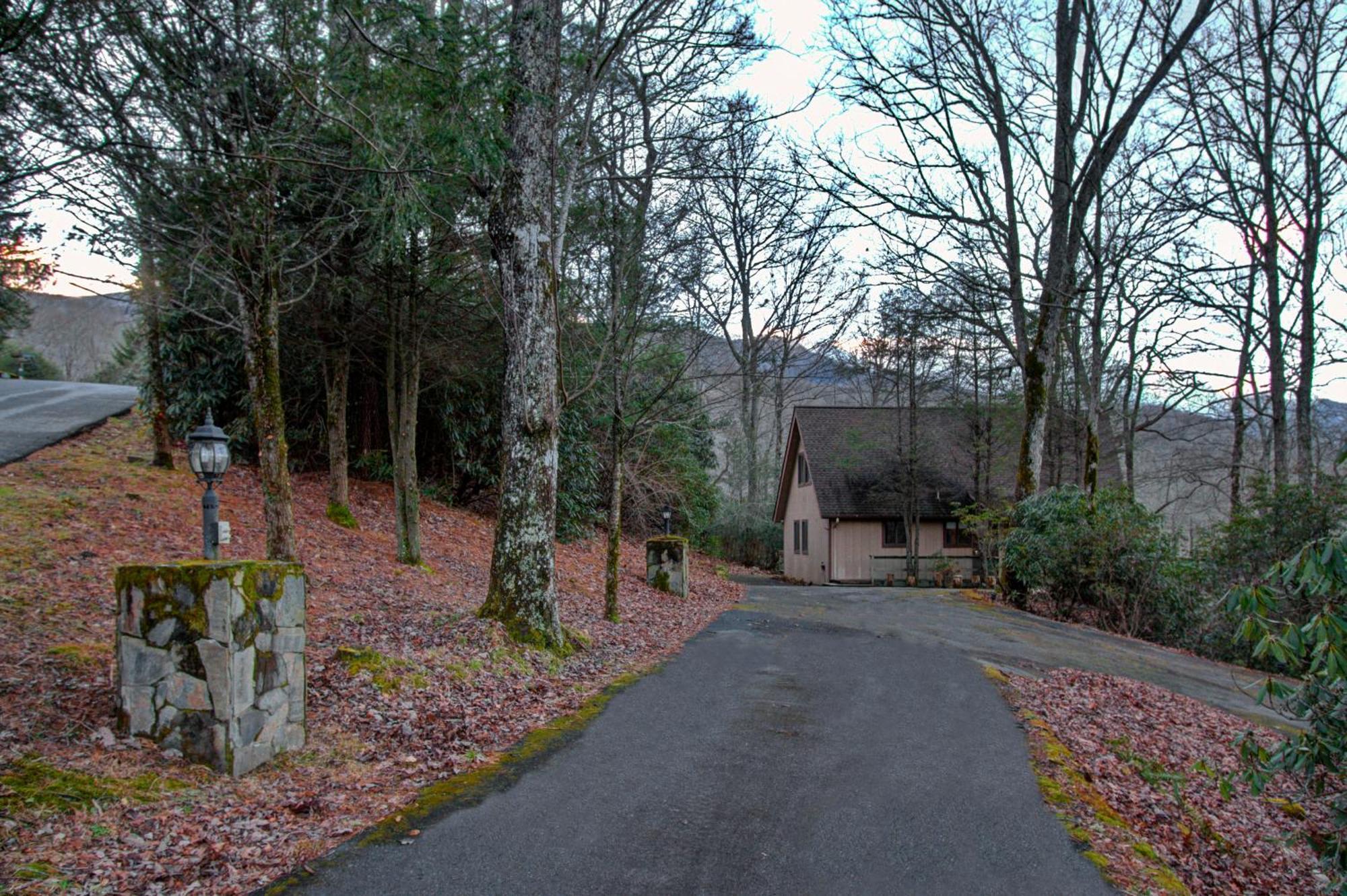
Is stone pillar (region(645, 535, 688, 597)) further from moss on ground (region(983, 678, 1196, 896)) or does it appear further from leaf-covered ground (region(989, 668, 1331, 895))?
moss on ground (region(983, 678, 1196, 896))

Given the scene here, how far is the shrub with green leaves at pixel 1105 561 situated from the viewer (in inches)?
586

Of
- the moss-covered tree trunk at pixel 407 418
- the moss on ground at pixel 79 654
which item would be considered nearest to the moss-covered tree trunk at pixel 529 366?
the moss on ground at pixel 79 654

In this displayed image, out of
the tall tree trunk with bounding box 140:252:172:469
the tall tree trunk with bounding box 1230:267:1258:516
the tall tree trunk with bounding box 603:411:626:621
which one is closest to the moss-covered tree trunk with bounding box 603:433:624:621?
the tall tree trunk with bounding box 603:411:626:621

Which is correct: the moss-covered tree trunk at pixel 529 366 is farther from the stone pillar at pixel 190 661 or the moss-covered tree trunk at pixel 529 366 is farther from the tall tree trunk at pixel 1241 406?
the tall tree trunk at pixel 1241 406

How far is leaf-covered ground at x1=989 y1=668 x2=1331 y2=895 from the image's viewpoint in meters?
4.79

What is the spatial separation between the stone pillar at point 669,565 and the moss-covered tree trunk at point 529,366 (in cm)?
711

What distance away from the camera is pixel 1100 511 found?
15445 mm

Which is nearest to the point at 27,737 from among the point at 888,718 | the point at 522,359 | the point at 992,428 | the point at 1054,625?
the point at 522,359

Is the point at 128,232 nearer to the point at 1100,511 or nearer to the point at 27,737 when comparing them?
the point at 27,737

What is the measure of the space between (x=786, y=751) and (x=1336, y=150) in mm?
13768

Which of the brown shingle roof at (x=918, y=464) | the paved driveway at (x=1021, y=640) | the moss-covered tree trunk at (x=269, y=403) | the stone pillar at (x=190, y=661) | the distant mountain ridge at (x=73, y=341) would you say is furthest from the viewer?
the distant mountain ridge at (x=73, y=341)

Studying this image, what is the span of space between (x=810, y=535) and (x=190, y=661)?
84.0ft

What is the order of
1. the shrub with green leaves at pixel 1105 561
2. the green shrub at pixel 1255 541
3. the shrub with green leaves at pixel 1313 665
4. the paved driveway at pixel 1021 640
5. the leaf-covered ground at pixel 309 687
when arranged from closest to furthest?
the shrub with green leaves at pixel 1313 665
the leaf-covered ground at pixel 309 687
the paved driveway at pixel 1021 640
the green shrub at pixel 1255 541
the shrub with green leaves at pixel 1105 561

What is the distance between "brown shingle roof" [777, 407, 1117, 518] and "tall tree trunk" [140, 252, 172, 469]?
755 inches
